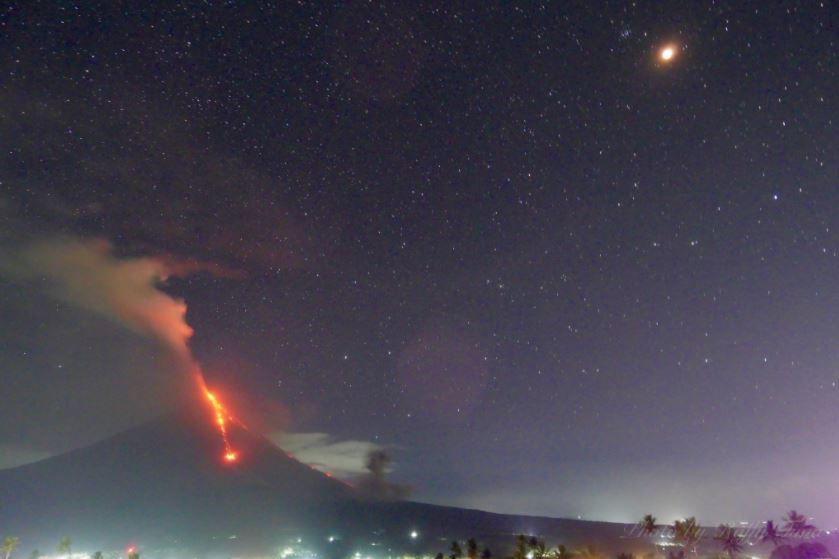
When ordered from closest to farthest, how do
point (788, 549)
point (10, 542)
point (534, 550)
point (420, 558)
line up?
point (788, 549)
point (10, 542)
point (534, 550)
point (420, 558)

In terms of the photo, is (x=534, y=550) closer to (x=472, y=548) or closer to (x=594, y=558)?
(x=472, y=548)

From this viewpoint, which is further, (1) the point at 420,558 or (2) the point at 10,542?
Answer: (1) the point at 420,558

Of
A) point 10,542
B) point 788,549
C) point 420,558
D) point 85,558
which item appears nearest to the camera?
point 788,549

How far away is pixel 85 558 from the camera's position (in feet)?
584

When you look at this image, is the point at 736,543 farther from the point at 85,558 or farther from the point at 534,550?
the point at 85,558

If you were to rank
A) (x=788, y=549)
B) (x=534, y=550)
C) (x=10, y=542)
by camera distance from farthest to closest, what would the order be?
(x=534, y=550) → (x=10, y=542) → (x=788, y=549)

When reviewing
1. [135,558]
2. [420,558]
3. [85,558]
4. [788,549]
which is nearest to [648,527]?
[788,549]

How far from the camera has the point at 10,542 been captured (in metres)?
109

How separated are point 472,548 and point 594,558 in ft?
111

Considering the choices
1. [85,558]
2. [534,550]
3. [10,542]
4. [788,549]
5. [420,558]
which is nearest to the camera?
[788,549]

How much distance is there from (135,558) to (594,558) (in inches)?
3848

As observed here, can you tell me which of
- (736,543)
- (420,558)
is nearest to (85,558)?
(420,558)

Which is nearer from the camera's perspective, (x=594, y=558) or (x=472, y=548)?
(x=594, y=558)

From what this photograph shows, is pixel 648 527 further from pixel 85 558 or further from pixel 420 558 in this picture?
pixel 85 558
